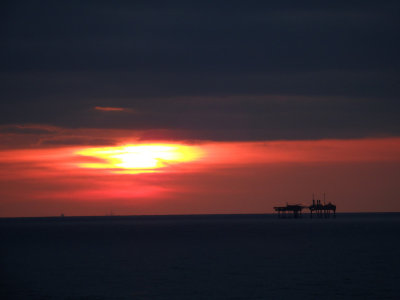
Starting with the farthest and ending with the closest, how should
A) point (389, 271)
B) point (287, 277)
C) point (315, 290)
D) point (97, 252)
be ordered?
point (97, 252) < point (389, 271) < point (287, 277) < point (315, 290)

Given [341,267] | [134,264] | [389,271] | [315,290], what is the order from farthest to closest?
1. [134,264]
2. [341,267]
3. [389,271]
4. [315,290]

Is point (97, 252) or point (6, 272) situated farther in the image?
point (97, 252)

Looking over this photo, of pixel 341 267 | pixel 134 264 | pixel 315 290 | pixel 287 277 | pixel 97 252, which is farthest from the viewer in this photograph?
pixel 97 252

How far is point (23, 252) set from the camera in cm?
8894

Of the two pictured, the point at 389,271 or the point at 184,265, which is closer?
the point at 389,271

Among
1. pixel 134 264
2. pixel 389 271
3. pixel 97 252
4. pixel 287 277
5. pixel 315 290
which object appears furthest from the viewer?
pixel 97 252

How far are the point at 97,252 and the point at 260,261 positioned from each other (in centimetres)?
2541

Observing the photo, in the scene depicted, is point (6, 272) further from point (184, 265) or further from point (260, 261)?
point (260, 261)

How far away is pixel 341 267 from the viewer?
63.7m

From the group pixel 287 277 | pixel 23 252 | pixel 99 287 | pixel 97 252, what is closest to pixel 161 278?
pixel 99 287

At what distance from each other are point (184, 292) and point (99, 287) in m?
7.06

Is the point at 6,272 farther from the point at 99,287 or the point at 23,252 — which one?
the point at 23,252

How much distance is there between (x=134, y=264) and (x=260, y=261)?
512 inches

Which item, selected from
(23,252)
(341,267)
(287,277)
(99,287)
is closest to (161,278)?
(99,287)
